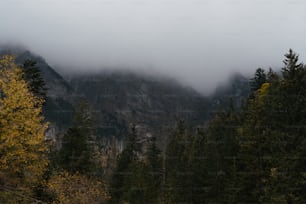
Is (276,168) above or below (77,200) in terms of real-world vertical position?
above

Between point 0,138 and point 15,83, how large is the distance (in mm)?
3985

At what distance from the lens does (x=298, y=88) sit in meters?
27.2

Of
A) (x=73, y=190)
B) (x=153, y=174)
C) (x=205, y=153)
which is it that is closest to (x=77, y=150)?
(x=73, y=190)

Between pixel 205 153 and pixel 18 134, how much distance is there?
23753mm

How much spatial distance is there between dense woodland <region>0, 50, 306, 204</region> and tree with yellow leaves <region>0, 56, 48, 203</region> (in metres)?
0.06

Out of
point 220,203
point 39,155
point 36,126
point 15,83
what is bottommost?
point 220,203

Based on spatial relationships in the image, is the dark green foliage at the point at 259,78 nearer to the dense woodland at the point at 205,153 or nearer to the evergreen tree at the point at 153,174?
the dense woodland at the point at 205,153

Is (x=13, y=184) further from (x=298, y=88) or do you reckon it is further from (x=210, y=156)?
(x=210, y=156)

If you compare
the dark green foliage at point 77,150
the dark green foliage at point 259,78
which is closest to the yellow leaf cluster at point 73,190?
the dark green foliage at point 77,150

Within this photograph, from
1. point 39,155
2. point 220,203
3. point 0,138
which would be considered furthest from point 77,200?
point 220,203

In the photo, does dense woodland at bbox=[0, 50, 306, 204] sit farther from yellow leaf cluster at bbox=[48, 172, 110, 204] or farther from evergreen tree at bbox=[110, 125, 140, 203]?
evergreen tree at bbox=[110, 125, 140, 203]

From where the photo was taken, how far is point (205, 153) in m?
42.8

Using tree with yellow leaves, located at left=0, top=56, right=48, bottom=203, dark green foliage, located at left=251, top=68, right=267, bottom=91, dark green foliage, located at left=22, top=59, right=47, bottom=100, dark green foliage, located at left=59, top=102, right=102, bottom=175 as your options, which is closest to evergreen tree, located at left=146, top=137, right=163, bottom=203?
dark green foliage, located at left=59, top=102, right=102, bottom=175

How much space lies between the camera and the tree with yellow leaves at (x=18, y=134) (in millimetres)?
23406
